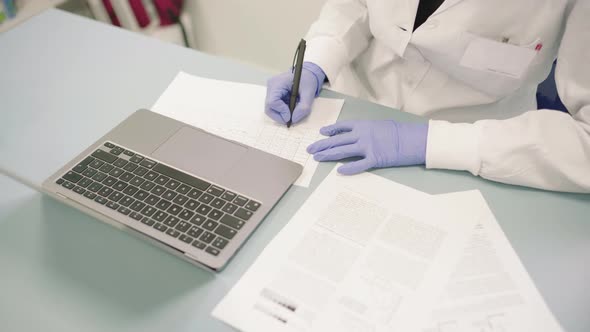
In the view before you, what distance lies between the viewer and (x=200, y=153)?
0.73 meters

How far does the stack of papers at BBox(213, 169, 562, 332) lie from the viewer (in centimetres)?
54

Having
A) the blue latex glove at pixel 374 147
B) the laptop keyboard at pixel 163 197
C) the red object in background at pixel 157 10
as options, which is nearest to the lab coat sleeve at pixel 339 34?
the blue latex glove at pixel 374 147

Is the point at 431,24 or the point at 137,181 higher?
the point at 431,24

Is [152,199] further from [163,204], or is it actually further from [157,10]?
[157,10]

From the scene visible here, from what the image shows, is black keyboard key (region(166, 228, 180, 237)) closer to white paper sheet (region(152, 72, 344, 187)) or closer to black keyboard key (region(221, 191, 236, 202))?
black keyboard key (region(221, 191, 236, 202))

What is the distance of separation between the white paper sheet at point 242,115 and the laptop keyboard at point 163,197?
144 millimetres

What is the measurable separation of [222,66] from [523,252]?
2.41ft

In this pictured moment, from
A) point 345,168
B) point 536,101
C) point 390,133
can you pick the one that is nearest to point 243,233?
point 345,168

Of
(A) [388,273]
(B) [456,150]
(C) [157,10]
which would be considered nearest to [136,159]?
(A) [388,273]

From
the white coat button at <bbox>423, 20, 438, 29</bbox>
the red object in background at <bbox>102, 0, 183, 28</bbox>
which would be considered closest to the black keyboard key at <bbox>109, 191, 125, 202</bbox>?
the white coat button at <bbox>423, 20, 438, 29</bbox>

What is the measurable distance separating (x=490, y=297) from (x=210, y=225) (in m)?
0.41

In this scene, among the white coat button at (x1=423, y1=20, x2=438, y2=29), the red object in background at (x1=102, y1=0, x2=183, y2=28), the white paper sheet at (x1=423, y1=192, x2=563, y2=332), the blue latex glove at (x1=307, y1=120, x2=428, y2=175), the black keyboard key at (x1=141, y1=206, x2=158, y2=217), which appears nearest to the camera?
the white paper sheet at (x1=423, y1=192, x2=563, y2=332)

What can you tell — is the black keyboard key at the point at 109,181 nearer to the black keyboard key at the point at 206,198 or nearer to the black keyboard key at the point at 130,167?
the black keyboard key at the point at 130,167

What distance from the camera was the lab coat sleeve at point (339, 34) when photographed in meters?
0.99
